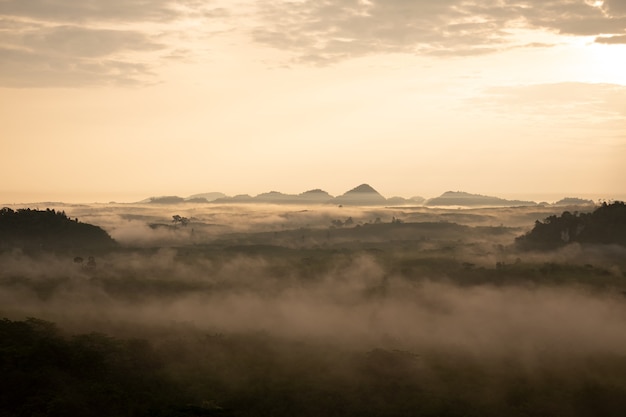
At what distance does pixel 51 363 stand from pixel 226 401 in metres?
54.0

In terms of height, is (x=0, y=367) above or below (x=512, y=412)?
above

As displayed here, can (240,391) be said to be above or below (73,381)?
below

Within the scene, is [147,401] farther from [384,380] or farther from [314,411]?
[384,380]

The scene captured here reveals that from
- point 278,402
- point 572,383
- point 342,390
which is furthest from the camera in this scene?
point 572,383

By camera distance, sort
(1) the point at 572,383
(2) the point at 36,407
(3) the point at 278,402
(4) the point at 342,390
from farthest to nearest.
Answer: (1) the point at 572,383 < (4) the point at 342,390 < (3) the point at 278,402 < (2) the point at 36,407

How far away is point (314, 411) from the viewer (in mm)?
170000

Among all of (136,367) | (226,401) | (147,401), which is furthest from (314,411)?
(136,367)

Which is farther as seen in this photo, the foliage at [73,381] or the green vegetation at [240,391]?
the green vegetation at [240,391]

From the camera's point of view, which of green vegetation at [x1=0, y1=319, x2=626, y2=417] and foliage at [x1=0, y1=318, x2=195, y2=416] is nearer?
foliage at [x1=0, y1=318, x2=195, y2=416]

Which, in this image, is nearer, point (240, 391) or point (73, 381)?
point (73, 381)

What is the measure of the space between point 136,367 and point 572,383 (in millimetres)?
132335

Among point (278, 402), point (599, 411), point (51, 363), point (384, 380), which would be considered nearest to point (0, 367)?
point (51, 363)

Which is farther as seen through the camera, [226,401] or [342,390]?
[342,390]

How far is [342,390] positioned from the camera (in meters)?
184
